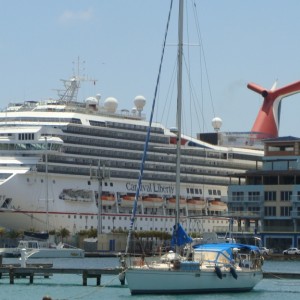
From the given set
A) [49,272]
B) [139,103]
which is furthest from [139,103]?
[49,272]

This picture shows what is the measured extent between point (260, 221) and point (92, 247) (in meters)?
17.7

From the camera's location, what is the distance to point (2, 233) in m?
125

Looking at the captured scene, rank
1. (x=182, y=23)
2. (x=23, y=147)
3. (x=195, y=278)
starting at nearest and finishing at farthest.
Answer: (x=195, y=278)
(x=182, y=23)
(x=23, y=147)

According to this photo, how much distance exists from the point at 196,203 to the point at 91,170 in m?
14.3

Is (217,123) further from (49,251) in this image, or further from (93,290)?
(93,290)

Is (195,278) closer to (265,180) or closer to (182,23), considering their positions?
(182,23)

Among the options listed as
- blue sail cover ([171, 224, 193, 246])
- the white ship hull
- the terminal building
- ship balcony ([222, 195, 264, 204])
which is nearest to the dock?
blue sail cover ([171, 224, 193, 246])

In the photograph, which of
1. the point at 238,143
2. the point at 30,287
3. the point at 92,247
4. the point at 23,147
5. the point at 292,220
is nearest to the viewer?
the point at 30,287

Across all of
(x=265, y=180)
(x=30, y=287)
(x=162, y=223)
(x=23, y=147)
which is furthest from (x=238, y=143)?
(x=30, y=287)

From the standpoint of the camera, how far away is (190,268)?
5922cm

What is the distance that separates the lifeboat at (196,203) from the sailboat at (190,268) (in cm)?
7781

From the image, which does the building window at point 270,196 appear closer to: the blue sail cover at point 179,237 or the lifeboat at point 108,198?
the lifeboat at point 108,198

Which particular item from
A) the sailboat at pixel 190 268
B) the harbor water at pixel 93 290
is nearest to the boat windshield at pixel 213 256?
the sailboat at pixel 190 268

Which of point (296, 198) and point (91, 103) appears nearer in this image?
point (296, 198)
